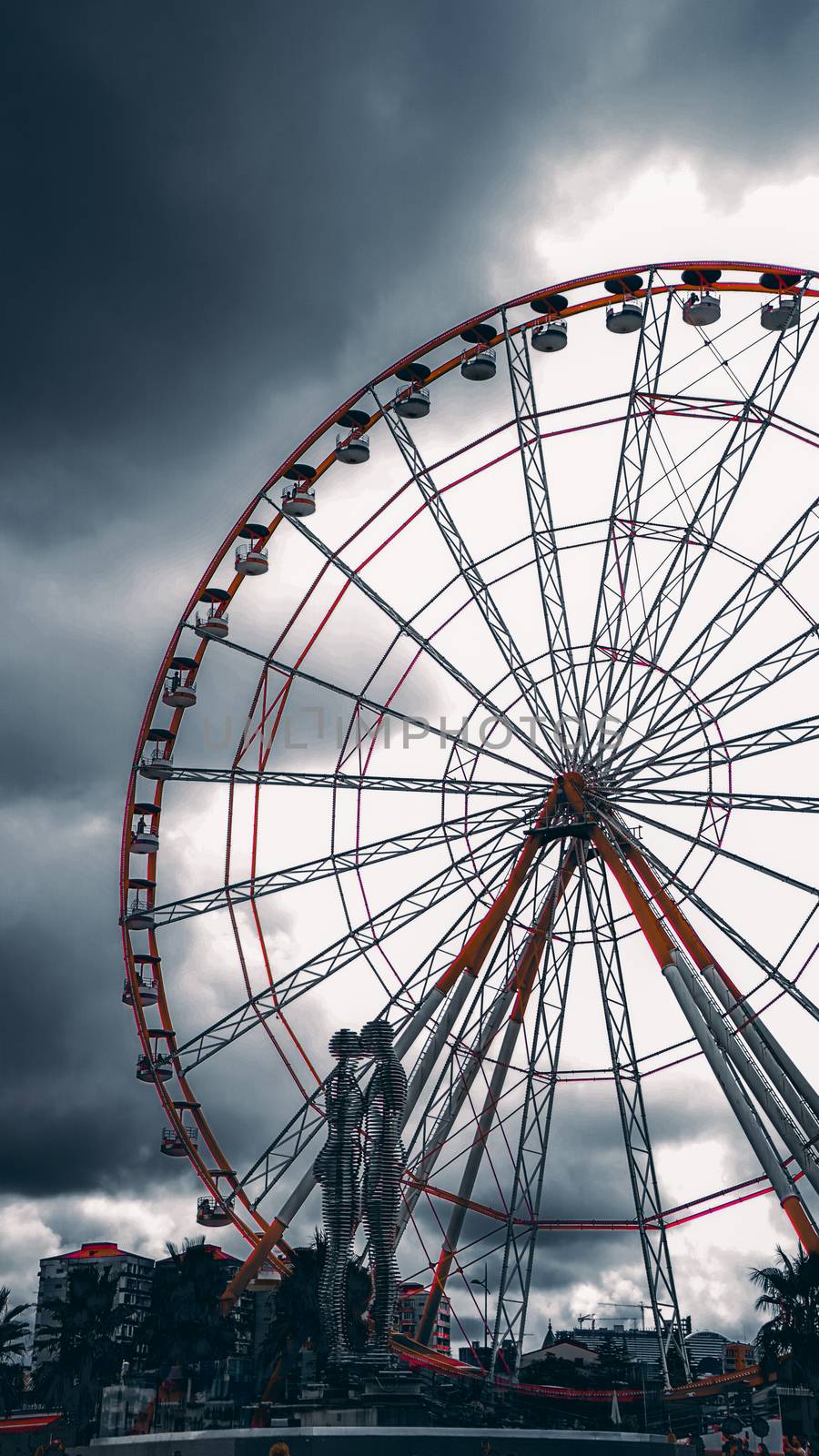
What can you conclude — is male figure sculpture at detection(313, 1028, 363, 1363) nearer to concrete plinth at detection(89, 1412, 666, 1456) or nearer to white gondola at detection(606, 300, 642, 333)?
concrete plinth at detection(89, 1412, 666, 1456)

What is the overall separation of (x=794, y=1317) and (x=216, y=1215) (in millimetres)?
14439

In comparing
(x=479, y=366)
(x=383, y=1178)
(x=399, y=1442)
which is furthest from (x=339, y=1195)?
(x=479, y=366)

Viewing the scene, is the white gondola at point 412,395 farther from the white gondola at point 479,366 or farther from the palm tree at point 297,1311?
the palm tree at point 297,1311

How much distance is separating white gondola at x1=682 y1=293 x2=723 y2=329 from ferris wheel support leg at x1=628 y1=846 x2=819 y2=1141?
13.3m

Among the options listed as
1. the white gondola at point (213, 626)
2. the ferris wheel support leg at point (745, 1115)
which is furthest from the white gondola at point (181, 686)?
the ferris wheel support leg at point (745, 1115)

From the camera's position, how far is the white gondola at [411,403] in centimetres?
4278

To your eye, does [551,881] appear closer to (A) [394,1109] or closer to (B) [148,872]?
(A) [394,1109]

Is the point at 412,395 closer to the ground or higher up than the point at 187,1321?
higher up

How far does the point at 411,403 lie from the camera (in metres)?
42.8

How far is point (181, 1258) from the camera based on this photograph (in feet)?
138

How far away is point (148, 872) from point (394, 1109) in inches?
536

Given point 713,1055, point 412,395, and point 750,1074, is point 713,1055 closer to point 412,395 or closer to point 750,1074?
point 750,1074

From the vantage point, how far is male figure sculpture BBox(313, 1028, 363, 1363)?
32562 millimetres

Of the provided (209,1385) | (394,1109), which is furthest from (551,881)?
(209,1385)
